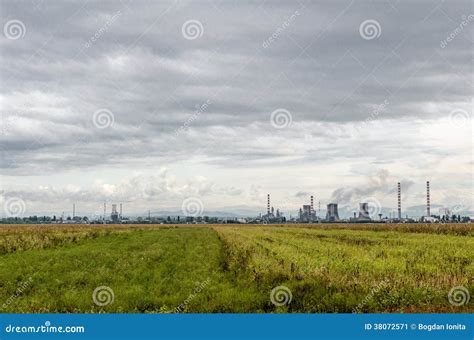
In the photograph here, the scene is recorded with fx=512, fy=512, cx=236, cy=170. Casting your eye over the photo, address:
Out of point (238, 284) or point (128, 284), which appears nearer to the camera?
point (238, 284)

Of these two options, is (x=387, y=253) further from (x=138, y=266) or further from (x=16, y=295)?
(x=16, y=295)

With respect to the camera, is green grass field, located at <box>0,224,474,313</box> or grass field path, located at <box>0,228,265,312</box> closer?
green grass field, located at <box>0,224,474,313</box>

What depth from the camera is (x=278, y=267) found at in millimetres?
23016

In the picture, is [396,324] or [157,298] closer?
[396,324]

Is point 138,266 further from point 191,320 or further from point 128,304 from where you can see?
point 191,320

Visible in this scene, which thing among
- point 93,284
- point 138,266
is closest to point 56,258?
point 138,266

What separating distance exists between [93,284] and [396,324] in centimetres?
1257

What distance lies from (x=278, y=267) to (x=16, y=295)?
10.8m

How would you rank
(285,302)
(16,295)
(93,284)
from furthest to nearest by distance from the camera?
(93,284)
(16,295)
(285,302)

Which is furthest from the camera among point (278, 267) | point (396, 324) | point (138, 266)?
point (138, 266)

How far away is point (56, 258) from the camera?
32.1 metres

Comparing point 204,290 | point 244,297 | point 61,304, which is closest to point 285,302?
point 244,297

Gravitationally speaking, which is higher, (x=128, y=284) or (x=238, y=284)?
(x=238, y=284)

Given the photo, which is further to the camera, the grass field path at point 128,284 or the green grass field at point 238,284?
the grass field path at point 128,284
